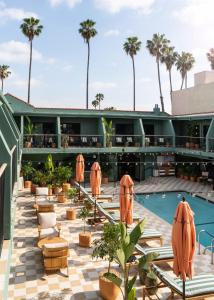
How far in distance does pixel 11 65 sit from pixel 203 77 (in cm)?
3539

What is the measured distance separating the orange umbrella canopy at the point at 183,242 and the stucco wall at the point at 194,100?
24256mm

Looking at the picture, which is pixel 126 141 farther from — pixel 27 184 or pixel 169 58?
pixel 169 58

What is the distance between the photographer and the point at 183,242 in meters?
7.70

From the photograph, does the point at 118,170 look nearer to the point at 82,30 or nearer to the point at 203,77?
the point at 203,77

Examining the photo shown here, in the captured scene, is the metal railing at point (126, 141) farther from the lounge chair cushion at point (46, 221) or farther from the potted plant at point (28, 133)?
the lounge chair cushion at point (46, 221)

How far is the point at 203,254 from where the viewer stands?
13102 millimetres

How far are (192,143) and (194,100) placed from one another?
704 centimetres

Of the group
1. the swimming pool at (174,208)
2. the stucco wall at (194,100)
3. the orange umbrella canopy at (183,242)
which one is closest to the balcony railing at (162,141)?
the stucco wall at (194,100)

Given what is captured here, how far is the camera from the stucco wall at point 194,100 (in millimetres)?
30366

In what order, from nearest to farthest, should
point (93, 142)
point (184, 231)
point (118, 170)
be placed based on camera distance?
point (184, 231), point (93, 142), point (118, 170)

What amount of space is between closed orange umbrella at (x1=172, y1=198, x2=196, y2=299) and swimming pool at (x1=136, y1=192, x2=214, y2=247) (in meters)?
8.64

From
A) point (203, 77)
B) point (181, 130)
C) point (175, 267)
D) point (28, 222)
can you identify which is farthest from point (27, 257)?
point (203, 77)

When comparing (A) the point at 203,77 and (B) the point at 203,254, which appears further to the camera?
(A) the point at 203,77

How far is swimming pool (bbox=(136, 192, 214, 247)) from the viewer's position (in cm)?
1762
